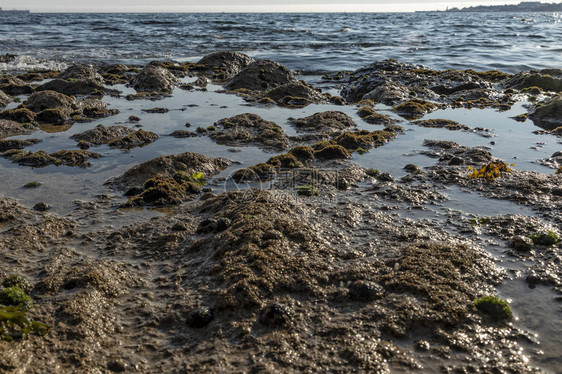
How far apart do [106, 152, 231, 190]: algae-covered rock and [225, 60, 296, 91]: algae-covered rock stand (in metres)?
14.9

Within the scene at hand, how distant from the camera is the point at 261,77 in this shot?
2866 cm

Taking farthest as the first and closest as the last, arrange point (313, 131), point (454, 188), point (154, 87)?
point (154, 87)
point (313, 131)
point (454, 188)

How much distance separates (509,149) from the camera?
1595 centimetres

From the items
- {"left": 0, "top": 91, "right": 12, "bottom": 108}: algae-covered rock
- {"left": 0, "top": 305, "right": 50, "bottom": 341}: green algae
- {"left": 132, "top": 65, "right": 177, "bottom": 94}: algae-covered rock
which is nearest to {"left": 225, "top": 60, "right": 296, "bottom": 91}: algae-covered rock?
{"left": 132, "top": 65, "right": 177, "bottom": 94}: algae-covered rock

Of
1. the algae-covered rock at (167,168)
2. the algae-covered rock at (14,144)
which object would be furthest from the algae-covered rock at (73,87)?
the algae-covered rock at (167,168)

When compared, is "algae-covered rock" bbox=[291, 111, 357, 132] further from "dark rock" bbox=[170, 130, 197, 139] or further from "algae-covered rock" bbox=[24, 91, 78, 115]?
"algae-covered rock" bbox=[24, 91, 78, 115]

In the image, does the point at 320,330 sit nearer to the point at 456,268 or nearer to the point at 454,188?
the point at 456,268

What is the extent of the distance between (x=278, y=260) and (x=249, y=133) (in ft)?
33.3

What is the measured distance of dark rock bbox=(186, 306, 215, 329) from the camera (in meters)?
6.62

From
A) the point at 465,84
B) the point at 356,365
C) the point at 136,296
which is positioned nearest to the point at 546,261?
the point at 356,365

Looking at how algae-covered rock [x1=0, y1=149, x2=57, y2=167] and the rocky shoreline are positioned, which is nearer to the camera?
the rocky shoreline

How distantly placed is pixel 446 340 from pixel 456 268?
2089 millimetres

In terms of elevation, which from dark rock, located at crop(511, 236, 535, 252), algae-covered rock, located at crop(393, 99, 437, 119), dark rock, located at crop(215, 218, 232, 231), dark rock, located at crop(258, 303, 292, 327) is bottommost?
dark rock, located at crop(258, 303, 292, 327)

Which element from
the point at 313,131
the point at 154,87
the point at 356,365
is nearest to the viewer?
the point at 356,365
